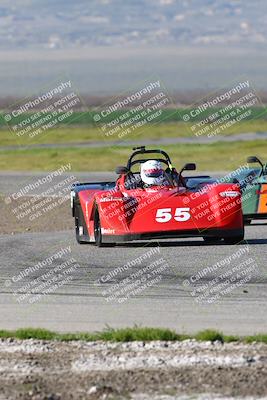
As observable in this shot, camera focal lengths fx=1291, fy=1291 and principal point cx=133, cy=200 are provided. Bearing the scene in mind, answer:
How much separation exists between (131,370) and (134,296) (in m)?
4.61

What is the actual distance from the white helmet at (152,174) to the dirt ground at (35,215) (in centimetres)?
596

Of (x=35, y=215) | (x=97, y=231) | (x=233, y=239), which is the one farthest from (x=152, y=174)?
(x=35, y=215)

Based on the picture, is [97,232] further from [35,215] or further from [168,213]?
[35,215]

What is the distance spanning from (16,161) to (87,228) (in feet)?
115

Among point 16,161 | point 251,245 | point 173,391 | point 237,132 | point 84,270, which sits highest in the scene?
point 173,391

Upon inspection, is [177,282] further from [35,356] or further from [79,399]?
[79,399]

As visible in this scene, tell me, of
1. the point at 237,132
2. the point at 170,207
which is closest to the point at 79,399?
the point at 170,207

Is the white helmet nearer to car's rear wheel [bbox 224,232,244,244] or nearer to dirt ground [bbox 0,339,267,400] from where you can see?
car's rear wheel [bbox 224,232,244,244]

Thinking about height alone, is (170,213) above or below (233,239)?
above

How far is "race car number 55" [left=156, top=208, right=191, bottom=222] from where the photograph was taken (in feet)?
62.0

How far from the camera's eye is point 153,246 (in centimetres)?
1978

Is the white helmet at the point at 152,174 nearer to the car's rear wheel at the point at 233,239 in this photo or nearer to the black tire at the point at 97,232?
the black tire at the point at 97,232

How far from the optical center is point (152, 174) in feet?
65.4

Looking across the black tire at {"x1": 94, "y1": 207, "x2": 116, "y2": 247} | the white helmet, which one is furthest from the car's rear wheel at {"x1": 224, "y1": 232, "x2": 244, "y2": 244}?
the black tire at {"x1": 94, "y1": 207, "x2": 116, "y2": 247}
